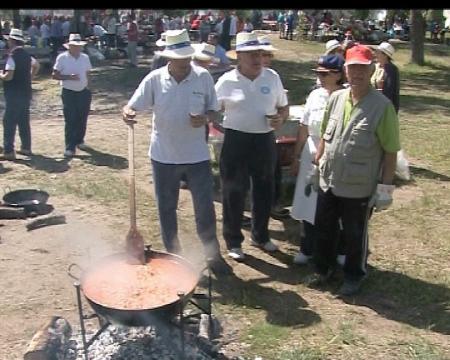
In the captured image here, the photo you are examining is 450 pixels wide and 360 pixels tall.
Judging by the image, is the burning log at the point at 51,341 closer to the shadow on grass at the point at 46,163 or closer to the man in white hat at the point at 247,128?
the man in white hat at the point at 247,128

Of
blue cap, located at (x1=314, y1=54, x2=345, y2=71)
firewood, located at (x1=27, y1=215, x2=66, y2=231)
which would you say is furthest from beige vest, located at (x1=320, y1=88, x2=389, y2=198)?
firewood, located at (x1=27, y1=215, x2=66, y2=231)

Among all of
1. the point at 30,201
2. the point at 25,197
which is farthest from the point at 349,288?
the point at 25,197

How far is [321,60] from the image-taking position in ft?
15.1

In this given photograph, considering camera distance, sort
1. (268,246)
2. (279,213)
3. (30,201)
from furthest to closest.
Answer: (30,201)
(279,213)
(268,246)

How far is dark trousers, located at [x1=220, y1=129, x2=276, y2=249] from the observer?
4816mm

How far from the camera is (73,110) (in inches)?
335

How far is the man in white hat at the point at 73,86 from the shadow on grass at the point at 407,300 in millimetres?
5061

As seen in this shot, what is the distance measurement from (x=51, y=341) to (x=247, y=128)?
6.93 ft

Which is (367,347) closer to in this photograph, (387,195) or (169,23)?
(387,195)

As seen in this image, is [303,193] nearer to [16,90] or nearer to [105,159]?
[105,159]

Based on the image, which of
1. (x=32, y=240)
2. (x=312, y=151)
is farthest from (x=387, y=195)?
(x=32, y=240)

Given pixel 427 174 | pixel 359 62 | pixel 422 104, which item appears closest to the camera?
pixel 359 62

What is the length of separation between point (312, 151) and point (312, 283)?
39.4 inches

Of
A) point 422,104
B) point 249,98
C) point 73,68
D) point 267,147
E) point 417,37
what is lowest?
point 422,104
